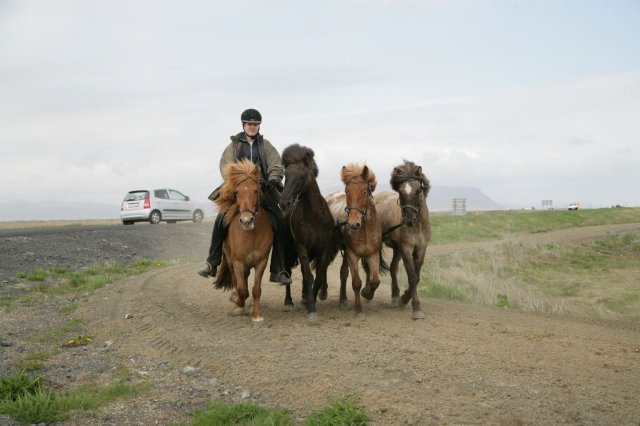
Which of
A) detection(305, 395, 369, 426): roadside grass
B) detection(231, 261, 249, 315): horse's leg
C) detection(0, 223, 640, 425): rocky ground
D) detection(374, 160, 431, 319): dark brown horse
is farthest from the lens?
detection(374, 160, 431, 319): dark brown horse

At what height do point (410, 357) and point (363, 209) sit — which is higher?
point (363, 209)

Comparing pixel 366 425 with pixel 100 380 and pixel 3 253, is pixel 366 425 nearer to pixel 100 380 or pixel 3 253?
pixel 100 380

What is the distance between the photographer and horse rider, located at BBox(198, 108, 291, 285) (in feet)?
31.7

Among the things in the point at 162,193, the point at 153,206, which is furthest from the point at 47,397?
the point at 162,193

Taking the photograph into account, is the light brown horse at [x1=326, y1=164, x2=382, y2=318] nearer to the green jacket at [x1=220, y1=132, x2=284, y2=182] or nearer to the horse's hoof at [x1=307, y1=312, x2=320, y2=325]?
the horse's hoof at [x1=307, y1=312, x2=320, y2=325]

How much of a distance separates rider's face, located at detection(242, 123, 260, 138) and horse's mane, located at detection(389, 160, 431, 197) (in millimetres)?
2307

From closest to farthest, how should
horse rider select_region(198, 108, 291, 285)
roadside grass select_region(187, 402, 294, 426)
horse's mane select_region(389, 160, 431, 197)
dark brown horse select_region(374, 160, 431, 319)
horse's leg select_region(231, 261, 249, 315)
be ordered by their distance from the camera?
roadside grass select_region(187, 402, 294, 426) < horse's leg select_region(231, 261, 249, 315) < dark brown horse select_region(374, 160, 431, 319) < horse rider select_region(198, 108, 291, 285) < horse's mane select_region(389, 160, 431, 197)

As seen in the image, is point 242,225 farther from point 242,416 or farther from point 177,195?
point 177,195

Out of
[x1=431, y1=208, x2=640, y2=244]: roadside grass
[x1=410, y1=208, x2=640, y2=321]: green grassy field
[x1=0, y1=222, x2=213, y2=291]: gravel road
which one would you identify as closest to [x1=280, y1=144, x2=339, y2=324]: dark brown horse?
[x1=410, y1=208, x2=640, y2=321]: green grassy field

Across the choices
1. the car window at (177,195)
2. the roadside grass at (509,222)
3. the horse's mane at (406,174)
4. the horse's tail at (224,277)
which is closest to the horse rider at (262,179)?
the horse's tail at (224,277)

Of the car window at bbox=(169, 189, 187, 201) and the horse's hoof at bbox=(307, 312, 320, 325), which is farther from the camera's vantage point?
the car window at bbox=(169, 189, 187, 201)

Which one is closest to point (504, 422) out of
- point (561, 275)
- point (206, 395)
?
point (206, 395)

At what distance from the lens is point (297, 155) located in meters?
9.18

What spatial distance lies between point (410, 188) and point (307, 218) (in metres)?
1.67
